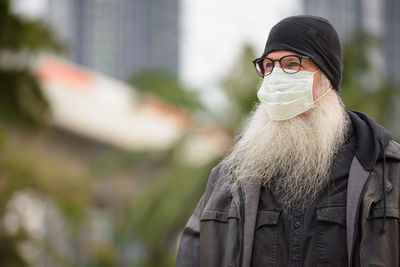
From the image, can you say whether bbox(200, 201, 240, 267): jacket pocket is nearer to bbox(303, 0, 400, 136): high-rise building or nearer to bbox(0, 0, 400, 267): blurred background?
bbox(0, 0, 400, 267): blurred background

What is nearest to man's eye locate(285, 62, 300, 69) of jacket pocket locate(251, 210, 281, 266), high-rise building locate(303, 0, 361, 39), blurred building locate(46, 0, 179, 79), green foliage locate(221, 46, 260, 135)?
jacket pocket locate(251, 210, 281, 266)

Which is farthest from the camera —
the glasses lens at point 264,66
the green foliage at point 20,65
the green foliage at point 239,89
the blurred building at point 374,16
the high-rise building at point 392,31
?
the high-rise building at point 392,31

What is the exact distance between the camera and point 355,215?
126 inches

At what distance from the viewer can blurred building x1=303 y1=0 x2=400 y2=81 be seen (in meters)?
60.5

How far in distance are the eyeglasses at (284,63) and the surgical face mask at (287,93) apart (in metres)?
0.02

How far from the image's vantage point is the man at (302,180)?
10.6ft

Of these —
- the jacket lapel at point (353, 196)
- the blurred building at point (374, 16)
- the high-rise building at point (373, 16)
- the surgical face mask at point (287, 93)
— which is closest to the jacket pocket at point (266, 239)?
the jacket lapel at point (353, 196)

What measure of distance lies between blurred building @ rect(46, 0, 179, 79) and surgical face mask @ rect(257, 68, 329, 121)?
81180 mm

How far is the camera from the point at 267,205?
3473 millimetres

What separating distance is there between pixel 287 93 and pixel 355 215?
60 centimetres

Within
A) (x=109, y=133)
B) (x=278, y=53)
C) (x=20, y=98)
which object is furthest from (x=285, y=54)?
(x=109, y=133)

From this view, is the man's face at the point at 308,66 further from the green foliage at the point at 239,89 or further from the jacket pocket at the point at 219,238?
the green foliage at the point at 239,89

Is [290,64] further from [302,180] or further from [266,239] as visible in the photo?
[266,239]

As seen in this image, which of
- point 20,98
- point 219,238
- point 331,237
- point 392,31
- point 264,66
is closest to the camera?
point 331,237
